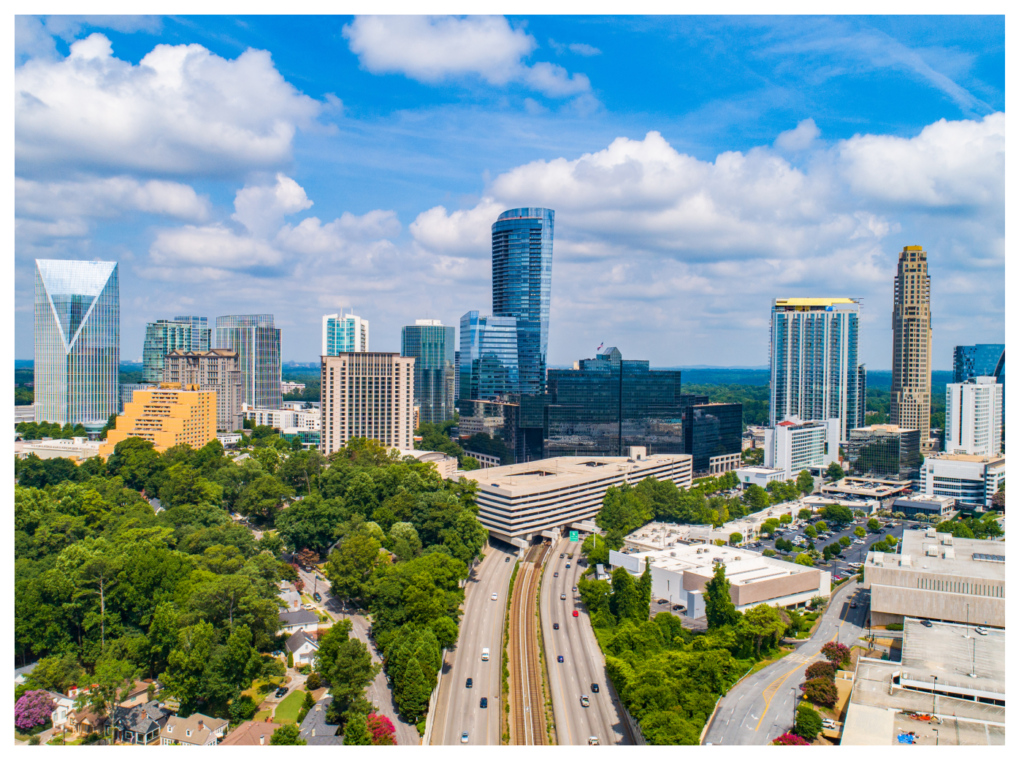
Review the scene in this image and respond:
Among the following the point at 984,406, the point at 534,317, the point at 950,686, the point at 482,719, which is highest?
the point at 534,317

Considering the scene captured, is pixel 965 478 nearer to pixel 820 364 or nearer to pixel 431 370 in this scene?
pixel 820 364

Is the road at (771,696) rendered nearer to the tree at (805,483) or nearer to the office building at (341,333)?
the tree at (805,483)

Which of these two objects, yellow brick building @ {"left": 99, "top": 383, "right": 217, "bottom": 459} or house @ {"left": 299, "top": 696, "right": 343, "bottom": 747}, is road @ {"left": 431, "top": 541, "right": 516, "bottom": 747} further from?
yellow brick building @ {"left": 99, "top": 383, "right": 217, "bottom": 459}

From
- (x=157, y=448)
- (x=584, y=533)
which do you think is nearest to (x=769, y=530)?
(x=584, y=533)

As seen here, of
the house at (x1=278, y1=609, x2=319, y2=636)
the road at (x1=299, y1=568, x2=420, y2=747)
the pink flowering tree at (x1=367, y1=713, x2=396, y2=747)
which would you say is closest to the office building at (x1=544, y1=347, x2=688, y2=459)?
the road at (x1=299, y1=568, x2=420, y2=747)

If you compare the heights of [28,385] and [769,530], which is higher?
[28,385]

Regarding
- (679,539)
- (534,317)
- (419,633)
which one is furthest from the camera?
(534,317)

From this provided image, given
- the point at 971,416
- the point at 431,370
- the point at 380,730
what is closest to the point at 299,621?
the point at 380,730

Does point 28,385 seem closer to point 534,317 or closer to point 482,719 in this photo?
point 534,317
